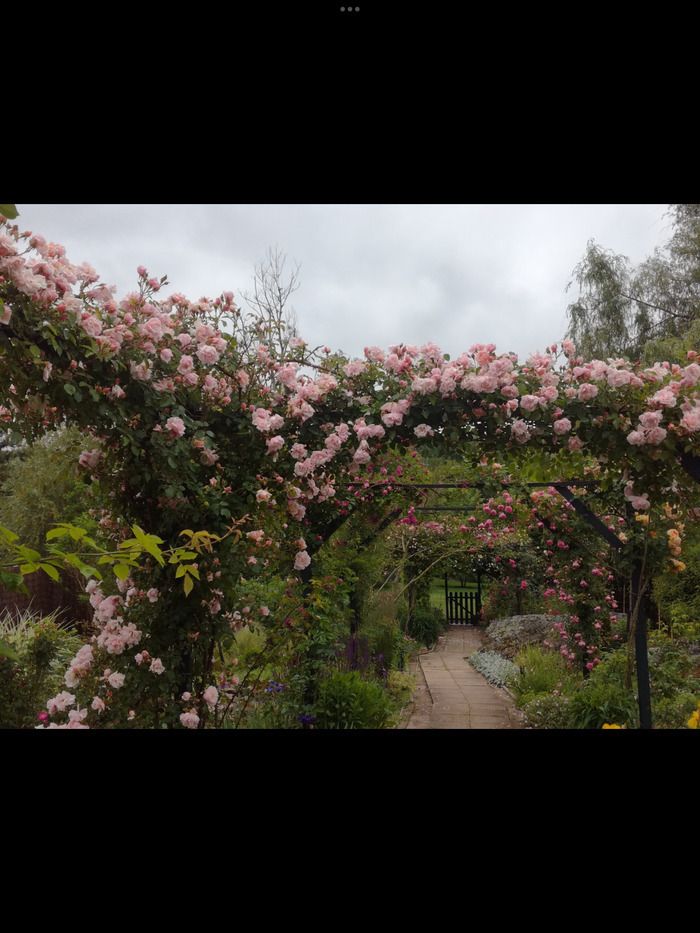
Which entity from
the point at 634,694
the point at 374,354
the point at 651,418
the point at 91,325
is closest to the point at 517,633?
the point at 634,694

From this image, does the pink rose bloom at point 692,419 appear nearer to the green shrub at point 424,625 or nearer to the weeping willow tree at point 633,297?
the green shrub at point 424,625

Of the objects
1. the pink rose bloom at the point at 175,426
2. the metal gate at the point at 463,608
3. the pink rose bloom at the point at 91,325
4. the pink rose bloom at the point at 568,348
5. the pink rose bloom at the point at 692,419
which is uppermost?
the pink rose bloom at the point at 568,348

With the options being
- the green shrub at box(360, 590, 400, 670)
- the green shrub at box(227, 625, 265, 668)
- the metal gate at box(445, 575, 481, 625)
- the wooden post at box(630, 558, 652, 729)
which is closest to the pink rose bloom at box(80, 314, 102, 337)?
the green shrub at box(227, 625, 265, 668)

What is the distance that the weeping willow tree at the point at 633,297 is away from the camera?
330 inches

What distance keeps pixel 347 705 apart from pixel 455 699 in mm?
1626

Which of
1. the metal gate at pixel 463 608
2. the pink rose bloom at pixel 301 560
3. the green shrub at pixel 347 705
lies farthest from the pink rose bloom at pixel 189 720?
the metal gate at pixel 463 608

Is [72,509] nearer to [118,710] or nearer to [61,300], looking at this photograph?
[118,710]

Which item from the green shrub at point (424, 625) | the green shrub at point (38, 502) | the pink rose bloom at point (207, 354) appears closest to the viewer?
the pink rose bloom at point (207, 354)

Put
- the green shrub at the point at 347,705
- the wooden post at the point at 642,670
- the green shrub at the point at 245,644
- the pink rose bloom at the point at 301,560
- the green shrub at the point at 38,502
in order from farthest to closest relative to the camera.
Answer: the green shrub at the point at 38,502
the green shrub at the point at 245,644
the green shrub at the point at 347,705
the wooden post at the point at 642,670
the pink rose bloom at the point at 301,560

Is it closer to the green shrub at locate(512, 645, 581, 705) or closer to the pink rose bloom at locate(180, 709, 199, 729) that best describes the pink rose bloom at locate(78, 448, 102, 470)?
the pink rose bloom at locate(180, 709, 199, 729)

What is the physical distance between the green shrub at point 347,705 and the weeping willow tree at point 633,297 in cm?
672

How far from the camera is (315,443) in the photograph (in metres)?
2.48

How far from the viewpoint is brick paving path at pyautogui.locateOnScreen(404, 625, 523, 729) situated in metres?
3.78
